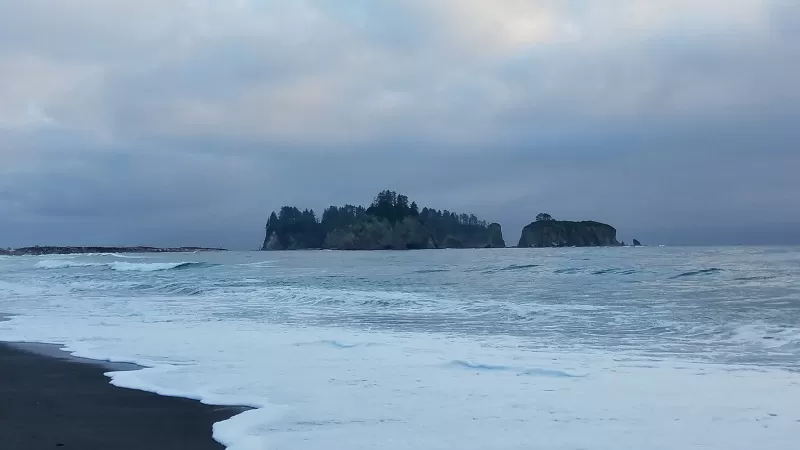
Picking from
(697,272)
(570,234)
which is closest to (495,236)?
(570,234)

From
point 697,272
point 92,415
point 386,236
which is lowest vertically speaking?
point 92,415

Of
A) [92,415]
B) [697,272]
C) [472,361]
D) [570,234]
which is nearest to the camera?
[92,415]

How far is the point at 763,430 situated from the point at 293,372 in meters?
4.65

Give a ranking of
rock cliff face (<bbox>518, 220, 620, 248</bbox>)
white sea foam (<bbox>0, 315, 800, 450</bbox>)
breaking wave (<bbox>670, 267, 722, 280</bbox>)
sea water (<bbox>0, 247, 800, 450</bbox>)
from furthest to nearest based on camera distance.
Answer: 1. rock cliff face (<bbox>518, 220, 620, 248</bbox>)
2. breaking wave (<bbox>670, 267, 722, 280</bbox>)
3. sea water (<bbox>0, 247, 800, 450</bbox>)
4. white sea foam (<bbox>0, 315, 800, 450</bbox>)

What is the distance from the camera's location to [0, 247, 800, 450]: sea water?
4.99 m

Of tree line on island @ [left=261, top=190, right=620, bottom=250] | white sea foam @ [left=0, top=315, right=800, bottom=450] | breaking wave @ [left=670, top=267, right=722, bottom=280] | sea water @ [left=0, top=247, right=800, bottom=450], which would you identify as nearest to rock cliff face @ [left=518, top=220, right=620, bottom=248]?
tree line on island @ [left=261, top=190, right=620, bottom=250]

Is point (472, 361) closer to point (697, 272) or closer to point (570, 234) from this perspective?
point (697, 272)

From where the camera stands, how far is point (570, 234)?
106 metres

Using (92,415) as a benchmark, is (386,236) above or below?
above

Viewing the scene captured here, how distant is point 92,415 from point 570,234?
104206 mm

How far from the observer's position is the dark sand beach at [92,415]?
481cm

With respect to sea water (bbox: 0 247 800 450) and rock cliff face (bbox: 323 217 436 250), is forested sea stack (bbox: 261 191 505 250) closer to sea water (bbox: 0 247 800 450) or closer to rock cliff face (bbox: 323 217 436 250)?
rock cliff face (bbox: 323 217 436 250)

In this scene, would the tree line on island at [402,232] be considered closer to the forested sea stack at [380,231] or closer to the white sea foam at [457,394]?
the forested sea stack at [380,231]

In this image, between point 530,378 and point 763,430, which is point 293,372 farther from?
point 763,430
